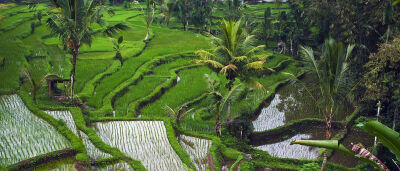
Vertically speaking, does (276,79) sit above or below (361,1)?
below

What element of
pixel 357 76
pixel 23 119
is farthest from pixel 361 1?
pixel 23 119

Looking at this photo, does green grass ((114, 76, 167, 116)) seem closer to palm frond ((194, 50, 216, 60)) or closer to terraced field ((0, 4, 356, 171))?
terraced field ((0, 4, 356, 171))

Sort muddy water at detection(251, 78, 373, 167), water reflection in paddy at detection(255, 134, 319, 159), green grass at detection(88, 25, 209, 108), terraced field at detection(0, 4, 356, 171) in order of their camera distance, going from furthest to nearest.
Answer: green grass at detection(88, 25, 209, 108) < muddy water at detection(251, 78, 373, 167) < water reflection in paddy at detection(255, 134, 319, 159) < terraced field at detection(0, 4, 356, 171)

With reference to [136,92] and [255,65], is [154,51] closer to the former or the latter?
[136,92]

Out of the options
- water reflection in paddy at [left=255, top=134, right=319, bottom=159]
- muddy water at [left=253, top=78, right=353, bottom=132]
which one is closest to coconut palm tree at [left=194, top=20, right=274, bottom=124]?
water reflection in paddy at [left=255, top=134, right=319, bottom=159]

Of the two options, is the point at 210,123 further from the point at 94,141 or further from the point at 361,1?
the point at 361,1

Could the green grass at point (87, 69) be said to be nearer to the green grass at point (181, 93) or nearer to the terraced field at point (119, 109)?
the terraced field at point (119, 109)
